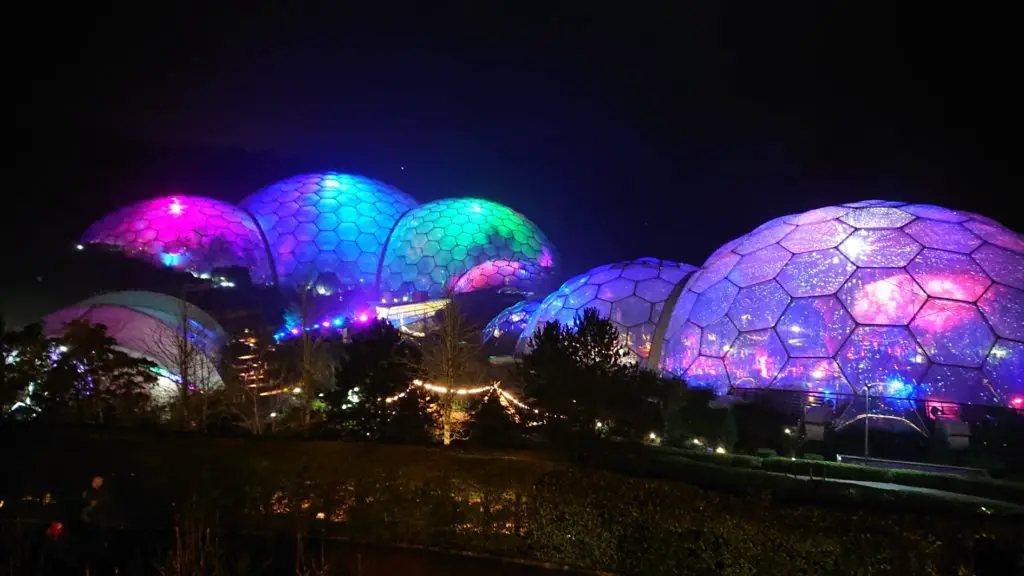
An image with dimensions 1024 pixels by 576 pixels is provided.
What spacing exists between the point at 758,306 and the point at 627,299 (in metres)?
4.90

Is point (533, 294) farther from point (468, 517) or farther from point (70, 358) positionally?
point (468, 517)

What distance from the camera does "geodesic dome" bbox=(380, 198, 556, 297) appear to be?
28.7 meters

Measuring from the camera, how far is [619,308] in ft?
56.4

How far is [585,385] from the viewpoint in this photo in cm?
843

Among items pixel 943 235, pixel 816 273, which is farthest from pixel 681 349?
pixel 943 235

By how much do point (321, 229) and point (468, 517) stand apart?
2576 cm

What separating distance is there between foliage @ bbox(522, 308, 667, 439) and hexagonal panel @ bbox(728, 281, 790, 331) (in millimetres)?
4755

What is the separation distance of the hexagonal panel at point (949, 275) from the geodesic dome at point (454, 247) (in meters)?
16.1

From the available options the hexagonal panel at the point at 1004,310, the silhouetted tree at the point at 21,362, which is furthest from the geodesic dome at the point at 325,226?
the hexagonal panel at the point at 1004,310

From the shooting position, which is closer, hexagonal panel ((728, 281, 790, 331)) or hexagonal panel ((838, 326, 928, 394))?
hexagonal panel ((838, 326, 928, 394))

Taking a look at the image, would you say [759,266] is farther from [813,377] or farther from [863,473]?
[863,473]

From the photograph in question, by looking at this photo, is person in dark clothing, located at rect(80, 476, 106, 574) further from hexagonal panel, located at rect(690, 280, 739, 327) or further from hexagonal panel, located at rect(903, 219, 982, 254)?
hexagonal panel, located at rect(903, 219, 982, 254)

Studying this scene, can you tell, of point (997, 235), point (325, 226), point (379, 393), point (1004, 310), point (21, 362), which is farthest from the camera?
point (325, 226)

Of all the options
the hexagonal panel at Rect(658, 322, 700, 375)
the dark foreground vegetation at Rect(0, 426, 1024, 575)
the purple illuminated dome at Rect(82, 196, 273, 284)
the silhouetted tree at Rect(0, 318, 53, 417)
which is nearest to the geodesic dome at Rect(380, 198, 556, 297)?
the purple illuminated dome at Rect(82, 196, 273, 284)
